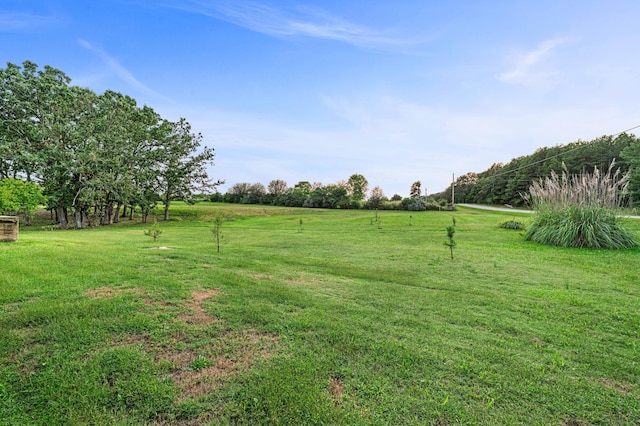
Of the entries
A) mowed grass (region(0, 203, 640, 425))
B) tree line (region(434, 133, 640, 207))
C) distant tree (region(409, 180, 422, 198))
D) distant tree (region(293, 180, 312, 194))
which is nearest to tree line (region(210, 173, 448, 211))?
distant tree (region(293, 180, 312, 194))

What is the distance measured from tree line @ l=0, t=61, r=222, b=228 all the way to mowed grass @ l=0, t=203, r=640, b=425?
19330 mm

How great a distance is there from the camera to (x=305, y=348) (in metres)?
3.10

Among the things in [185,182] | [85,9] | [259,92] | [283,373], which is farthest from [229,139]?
[283,373]

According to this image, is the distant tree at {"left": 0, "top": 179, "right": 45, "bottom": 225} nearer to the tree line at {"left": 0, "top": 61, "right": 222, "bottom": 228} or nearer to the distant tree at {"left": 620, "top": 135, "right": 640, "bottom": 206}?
the tree line at {"left": 0, "top": 61, "right": 222, "bottom": 228}

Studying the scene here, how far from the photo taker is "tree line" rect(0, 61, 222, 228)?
20172 mm

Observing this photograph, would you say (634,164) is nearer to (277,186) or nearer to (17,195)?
(277,186)

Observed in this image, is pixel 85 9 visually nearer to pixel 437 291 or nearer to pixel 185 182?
pixel 437 291

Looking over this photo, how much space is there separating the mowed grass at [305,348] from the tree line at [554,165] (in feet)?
127

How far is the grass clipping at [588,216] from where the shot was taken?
10.2m

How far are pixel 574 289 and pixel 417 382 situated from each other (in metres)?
5.43

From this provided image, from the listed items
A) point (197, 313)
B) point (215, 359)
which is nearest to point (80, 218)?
point (197, 313)

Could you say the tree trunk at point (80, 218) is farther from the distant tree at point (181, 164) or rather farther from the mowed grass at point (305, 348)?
the mowed grass at point (305, 348)

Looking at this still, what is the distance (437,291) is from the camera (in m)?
5.55

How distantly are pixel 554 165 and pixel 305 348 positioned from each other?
59301 mm
